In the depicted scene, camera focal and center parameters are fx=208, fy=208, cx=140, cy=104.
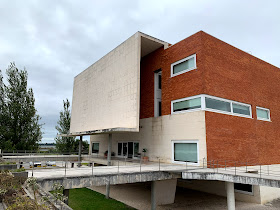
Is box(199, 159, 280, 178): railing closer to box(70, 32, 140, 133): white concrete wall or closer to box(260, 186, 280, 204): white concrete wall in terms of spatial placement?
box(260, 186, 280, 204): white concrete wall

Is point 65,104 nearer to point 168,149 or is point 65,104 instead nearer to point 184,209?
point 168,149

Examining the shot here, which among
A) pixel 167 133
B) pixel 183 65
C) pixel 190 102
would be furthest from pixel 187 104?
pixel 183 65

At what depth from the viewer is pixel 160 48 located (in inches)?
768

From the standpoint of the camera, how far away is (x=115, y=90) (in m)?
19.8

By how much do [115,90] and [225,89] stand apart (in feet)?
31.7

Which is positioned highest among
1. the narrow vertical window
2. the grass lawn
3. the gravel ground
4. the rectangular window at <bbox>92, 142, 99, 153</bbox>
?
the narrow vertical window

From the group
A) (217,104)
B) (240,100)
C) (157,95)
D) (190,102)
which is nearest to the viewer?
(217,104)

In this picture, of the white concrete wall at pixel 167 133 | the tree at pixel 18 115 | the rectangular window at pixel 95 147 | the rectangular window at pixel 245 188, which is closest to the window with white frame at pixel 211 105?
the white concrete wall at pixel 167 133

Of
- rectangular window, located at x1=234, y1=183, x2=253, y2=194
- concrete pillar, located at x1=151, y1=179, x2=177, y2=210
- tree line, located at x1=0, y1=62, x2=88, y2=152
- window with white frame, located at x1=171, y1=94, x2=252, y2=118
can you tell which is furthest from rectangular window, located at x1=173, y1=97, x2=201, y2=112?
tree line, located at x1=0, y1=62, x2=88, y2=152

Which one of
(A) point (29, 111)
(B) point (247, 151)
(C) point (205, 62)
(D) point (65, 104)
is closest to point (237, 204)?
(B) point (247, 151)

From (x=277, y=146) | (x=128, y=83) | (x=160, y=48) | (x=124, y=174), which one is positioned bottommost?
(x=124, y=174)

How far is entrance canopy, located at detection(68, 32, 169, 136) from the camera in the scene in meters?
16.9

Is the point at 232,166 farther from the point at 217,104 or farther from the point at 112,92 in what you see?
the point at 112,92

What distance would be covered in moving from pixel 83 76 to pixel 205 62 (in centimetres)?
1803
